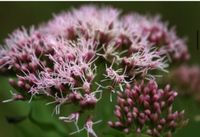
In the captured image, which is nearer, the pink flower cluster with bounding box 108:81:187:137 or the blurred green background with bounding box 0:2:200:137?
the pink flower cluster with bounding box 108:81:187:137

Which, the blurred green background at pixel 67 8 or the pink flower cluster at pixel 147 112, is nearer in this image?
the pink flower cluster at pixel 147 112

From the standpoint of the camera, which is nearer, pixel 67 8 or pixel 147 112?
pixel 147 112

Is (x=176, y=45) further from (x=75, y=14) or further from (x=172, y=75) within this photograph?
(x=75, y=14)

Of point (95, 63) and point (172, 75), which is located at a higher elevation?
point (95, 63)

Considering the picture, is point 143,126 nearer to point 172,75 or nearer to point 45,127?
point 45,127

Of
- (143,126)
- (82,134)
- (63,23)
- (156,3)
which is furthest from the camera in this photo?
(156,3)

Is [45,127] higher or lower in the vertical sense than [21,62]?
lower

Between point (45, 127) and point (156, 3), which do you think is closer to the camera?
point (45, 127)

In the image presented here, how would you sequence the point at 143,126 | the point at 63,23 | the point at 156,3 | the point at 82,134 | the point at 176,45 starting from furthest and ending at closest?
1. the point at 156,3
2. the point at 176,45
3. the point at 63,23
4. the point at 82,134
5. the point at 143,126

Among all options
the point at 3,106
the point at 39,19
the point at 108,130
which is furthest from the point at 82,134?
the point at 39,19

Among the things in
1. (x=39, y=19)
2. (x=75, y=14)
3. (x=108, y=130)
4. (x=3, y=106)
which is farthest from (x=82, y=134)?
(x=39, y=19)
